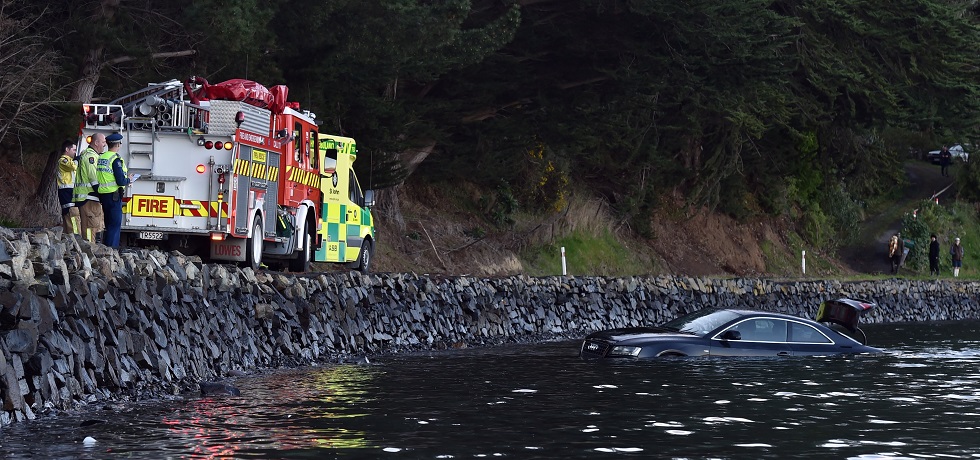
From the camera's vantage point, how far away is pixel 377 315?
995 inches

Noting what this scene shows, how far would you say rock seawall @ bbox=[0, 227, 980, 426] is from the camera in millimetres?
14617

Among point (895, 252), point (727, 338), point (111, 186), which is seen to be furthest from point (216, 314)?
point (895, 252)

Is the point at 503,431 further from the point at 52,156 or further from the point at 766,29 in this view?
the point at 766,29

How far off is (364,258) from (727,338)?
31.4 feet

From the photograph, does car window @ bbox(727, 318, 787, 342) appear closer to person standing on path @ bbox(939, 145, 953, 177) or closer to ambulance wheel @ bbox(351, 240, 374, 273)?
ambulance wheel @ bbox(351, 240, 374, 273)

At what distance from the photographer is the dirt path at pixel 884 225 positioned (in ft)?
191

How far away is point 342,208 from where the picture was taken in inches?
1134

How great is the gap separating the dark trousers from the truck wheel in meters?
8.76

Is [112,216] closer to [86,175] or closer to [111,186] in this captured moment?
[111,186]

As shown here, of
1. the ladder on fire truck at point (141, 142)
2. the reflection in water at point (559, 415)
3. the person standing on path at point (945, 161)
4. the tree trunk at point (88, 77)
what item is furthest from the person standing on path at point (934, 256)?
the ladder on fire truck at point (141, 142)

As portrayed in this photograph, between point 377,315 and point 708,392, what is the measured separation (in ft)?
29.2

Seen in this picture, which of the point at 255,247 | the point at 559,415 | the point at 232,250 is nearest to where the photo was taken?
the point at 559,415

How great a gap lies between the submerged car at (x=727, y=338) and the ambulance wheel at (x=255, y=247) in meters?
5.73

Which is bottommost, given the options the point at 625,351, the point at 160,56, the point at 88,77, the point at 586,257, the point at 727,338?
the point at 625,351
